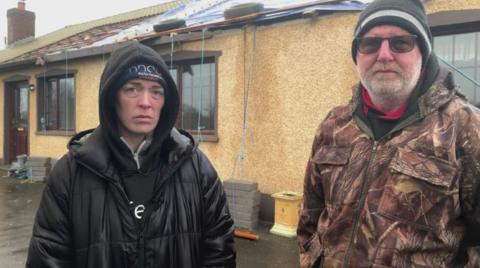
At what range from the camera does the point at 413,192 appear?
5.67 feet

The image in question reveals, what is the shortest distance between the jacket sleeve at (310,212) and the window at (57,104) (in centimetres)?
969

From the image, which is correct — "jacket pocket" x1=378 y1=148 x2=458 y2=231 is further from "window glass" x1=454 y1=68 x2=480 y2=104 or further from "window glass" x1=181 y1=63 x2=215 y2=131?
"window glass" x1=181 y1=63 x2=215 y2=131

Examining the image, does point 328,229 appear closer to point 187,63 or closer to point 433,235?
point 433,235

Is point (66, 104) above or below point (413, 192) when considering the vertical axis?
above

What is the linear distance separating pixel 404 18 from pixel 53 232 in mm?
1803

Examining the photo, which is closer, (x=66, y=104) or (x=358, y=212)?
→ (x=358, y=212)

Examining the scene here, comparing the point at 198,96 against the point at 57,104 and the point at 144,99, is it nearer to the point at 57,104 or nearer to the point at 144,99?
the point at 57,104

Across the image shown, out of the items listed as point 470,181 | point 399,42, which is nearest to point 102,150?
point 399,42

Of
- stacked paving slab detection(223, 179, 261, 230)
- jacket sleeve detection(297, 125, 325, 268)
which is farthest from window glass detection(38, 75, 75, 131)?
jacket sleeve detection(297, 125, 325, 268)

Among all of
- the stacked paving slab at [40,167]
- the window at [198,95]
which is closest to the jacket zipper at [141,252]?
the window at [198,95]

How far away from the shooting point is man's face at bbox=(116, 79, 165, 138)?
1.97 m

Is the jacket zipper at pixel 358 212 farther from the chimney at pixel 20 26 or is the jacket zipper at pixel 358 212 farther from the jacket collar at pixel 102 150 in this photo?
the chimney at pixel 20 26

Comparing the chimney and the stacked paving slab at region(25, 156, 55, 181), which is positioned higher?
the chimney

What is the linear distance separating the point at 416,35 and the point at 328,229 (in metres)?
0.96
